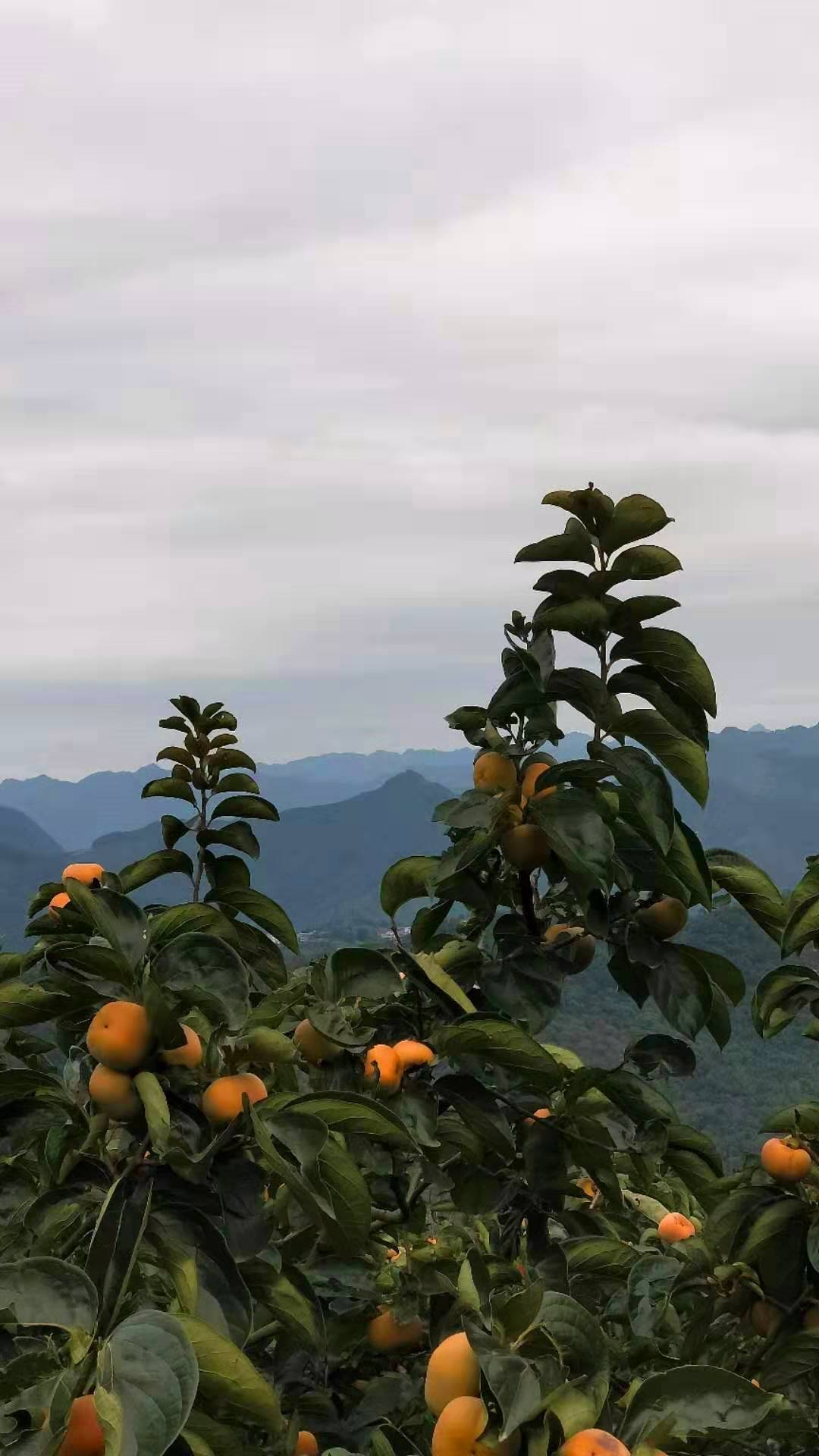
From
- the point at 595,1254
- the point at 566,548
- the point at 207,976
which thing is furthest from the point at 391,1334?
the point at 566,548

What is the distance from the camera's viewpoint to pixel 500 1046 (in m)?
2.51

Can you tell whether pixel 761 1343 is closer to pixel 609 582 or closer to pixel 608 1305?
pixel 608 1305

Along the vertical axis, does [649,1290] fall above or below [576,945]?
below

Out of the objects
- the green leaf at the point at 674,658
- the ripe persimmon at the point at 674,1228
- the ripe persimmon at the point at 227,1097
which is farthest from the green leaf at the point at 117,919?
the ripe persimmon at the point at 674,1228

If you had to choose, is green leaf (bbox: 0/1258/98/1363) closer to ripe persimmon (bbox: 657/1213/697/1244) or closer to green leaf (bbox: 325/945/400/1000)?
green leaf (bbox: 325/945/400/1000)

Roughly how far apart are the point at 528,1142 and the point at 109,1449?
1494 millimetres

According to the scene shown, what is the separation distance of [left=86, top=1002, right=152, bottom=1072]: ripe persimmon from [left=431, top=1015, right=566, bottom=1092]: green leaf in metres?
0.69

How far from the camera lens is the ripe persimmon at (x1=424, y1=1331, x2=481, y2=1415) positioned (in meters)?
1.66

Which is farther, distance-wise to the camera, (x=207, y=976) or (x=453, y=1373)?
(x=207, y=976)

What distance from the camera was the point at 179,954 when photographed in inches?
79.8

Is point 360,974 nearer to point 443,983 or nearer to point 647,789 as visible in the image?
point 443,983

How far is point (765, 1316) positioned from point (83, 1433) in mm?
1907

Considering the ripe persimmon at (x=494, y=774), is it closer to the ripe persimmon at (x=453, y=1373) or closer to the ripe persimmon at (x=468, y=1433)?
the ripe persimmon at (x=453, y=1373)

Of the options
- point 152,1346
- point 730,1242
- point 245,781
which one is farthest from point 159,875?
point 152,1346
